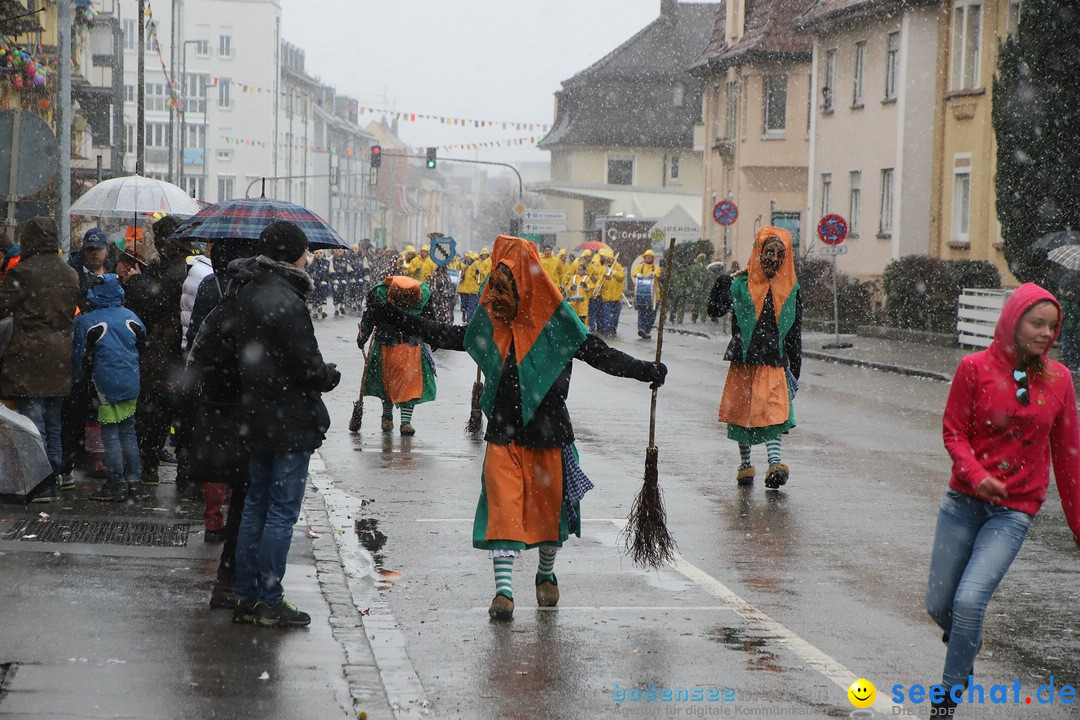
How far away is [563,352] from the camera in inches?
A: 290

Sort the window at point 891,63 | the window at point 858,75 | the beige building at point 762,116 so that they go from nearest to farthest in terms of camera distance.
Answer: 1. the window at point 891,63
2. the window at point 858,75
3. the beige building at point 762,116

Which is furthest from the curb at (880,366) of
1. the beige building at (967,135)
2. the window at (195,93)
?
the window at (195,93)

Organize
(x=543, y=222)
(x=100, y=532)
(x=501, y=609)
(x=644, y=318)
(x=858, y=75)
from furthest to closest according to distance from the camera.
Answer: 1. (x=543, y=222)
2. (x=858, y=75)
3. (x=644, y=318)
4. (x=100, y=532)
5. (x=501, y=609)

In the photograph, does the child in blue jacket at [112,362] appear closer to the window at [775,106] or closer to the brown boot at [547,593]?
the brown boot at [547,593]

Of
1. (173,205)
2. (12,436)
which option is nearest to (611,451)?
(173,205)

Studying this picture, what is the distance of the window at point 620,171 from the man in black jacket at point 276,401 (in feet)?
254

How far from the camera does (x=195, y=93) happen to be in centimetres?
9938

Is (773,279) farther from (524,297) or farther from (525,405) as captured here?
(525,405)

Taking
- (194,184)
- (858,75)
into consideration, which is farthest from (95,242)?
(194,184)

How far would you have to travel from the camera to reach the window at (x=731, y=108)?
52.2 meters

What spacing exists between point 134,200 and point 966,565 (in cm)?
1094

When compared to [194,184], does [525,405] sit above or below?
below

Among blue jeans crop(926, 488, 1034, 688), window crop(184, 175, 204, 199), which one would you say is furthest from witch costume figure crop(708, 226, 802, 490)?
window crop(184, 175, 204, 199)

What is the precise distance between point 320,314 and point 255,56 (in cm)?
6323
